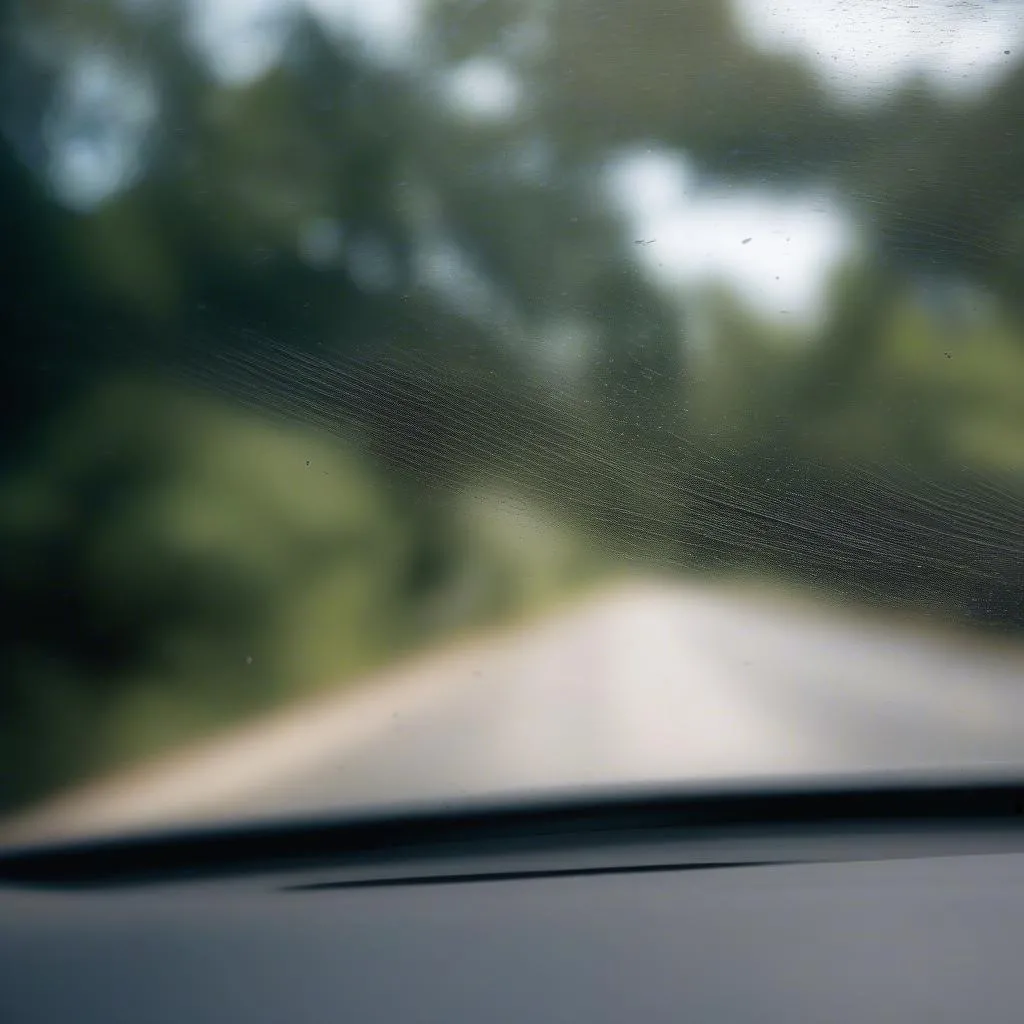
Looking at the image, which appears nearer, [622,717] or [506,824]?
[506,824]

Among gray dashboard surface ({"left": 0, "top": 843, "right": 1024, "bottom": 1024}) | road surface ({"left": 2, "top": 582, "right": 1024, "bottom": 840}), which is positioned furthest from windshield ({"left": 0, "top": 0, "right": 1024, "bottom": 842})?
gray dashboard surface ({"left": 0, "top": 843, "right": 1024, "bottom": 1024})

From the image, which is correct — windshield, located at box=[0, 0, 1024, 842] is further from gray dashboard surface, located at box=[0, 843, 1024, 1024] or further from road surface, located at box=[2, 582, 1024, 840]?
gray dashboard surface, located at box=[0, 843, 1024, 1024]

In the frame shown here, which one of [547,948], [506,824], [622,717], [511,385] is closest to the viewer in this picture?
[547,948]

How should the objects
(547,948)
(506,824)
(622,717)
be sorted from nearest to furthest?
(547,948) < (506,824) < (622,717)

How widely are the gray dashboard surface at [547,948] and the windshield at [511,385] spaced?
368 millimetres

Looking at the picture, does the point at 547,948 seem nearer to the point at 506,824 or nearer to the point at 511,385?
the point at 506,824

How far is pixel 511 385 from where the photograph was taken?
3650 millimetres

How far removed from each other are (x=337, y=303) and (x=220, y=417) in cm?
46

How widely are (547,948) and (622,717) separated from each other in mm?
764

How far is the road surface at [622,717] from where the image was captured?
342 centimetres

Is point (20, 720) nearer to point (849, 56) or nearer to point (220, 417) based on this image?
point (220, 417)

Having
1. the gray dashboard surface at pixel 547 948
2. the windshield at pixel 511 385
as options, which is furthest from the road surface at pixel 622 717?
the gray dashboard surface at pixel 547 948

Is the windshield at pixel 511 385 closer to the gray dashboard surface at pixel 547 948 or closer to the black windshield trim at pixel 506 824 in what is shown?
the black windshield trim at pixel 506 824

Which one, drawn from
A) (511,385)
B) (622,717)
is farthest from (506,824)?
(511,385)
